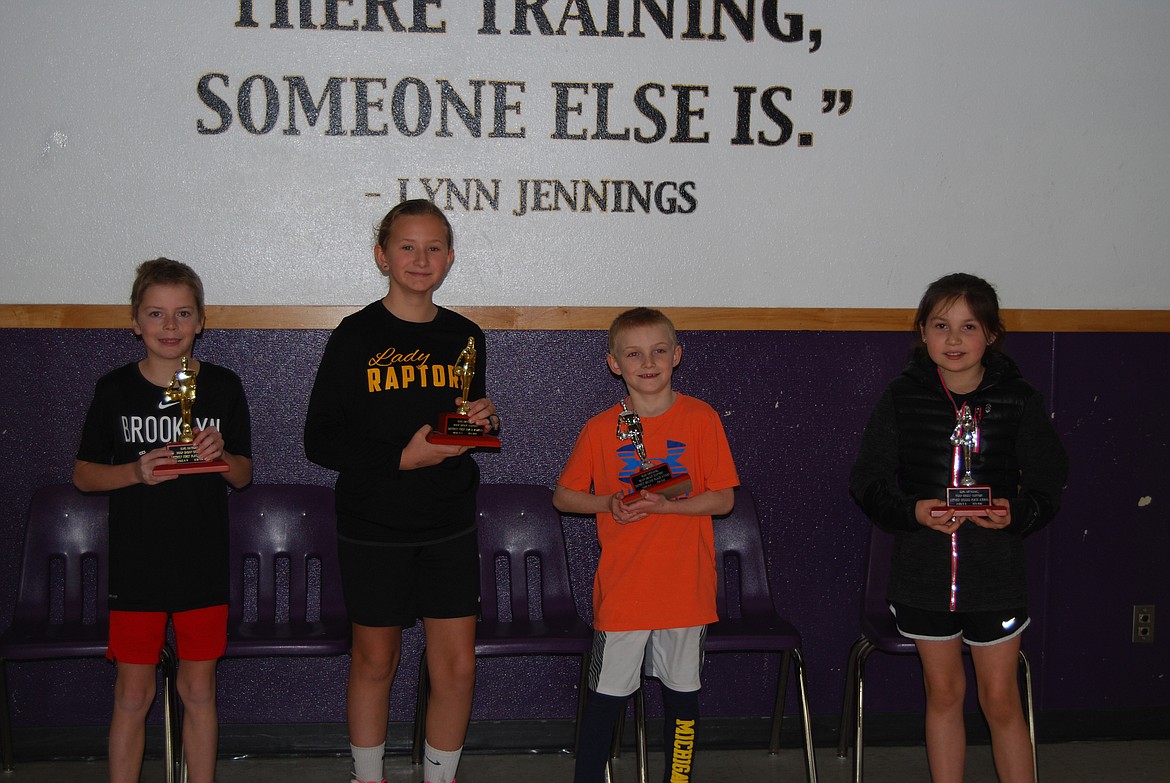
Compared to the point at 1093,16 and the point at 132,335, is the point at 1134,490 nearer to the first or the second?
the point at 1093,16

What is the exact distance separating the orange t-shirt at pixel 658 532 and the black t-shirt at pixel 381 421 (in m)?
0.44

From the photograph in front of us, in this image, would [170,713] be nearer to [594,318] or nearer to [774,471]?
[594,318]

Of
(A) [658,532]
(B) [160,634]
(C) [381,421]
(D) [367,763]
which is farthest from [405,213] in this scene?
(D) [367,763]

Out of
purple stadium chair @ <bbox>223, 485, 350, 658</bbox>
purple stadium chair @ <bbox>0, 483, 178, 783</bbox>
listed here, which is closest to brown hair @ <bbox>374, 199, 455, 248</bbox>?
purple stadium chair @ <bbox>223, 485, 350, 658</bbox>

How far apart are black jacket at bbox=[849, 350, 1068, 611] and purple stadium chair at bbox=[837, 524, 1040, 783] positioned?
0.92 feet

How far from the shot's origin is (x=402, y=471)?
305 cm

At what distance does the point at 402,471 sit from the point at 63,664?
1.71m

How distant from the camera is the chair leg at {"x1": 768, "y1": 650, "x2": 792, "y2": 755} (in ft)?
12.3

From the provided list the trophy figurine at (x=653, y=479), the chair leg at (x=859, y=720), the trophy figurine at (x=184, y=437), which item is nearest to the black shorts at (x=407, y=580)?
the trophy figurine at (x=184, y=437)

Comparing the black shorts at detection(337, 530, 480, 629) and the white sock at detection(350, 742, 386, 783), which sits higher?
the black shorts at detection(337, 530, 480, 629)

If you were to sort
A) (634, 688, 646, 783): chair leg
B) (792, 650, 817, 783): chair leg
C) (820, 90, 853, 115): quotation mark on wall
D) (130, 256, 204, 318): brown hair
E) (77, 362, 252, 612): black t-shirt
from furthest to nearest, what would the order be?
(820, 90, 853, 115): quotation mark on wall, (792, 650, 817, 783): chair leg, (634, 688, 646, 783): chair leg, (130, 256, 204, 318): brown hair, (77, 362, 252, 612): black t-shirt

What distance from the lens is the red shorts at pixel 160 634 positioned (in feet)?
9.98

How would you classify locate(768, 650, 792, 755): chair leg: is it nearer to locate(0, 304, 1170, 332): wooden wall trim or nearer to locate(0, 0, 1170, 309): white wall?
locate(0, 304, 1170, 332): wooden wall trim

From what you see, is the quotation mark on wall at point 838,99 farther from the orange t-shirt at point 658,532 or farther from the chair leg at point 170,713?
the chair leg at point 170,713
